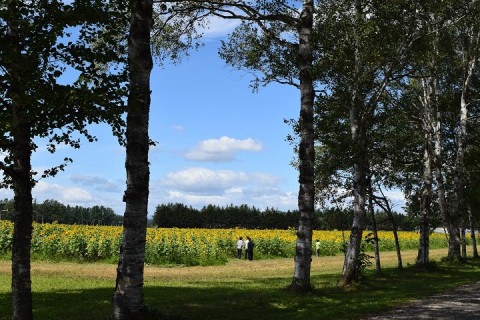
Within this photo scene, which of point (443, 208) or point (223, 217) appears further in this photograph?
point (223, 217)

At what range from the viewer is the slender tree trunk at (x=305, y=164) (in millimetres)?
15688

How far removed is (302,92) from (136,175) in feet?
29.0

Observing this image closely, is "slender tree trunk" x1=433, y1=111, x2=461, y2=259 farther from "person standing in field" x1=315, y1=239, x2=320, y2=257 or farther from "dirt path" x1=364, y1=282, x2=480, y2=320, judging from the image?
"dirt path" x1=364, y1=282, x2=480, y2=320

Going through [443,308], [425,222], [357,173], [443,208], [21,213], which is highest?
[357,173]

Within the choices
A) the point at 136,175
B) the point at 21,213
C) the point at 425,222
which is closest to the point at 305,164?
the point at 136,175

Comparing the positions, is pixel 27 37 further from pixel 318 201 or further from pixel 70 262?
pixel 70 262

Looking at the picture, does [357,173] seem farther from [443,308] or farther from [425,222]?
[425,222]

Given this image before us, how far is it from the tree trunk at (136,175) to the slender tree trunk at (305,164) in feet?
24.0

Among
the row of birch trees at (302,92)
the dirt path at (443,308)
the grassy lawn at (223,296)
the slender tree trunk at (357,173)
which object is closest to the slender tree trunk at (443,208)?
the row of birch trees at (302,92)

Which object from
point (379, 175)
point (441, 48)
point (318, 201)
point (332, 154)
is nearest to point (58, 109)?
point (332, 154)

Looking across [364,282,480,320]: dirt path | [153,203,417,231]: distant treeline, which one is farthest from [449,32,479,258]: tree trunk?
[153,203,417,231]: distant treeline

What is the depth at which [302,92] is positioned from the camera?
1694 cm

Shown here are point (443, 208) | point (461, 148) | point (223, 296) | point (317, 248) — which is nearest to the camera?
point (223, 296)

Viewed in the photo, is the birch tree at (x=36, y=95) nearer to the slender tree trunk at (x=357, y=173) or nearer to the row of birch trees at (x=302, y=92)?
the row of birch trees at (x=302, y=92)
